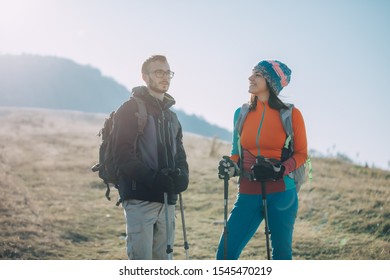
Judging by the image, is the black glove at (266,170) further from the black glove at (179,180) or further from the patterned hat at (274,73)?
the patterned hat at (274,73)

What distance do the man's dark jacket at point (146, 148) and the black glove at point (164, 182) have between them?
0.03 meters

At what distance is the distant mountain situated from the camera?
139 metres

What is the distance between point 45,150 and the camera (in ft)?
65.0

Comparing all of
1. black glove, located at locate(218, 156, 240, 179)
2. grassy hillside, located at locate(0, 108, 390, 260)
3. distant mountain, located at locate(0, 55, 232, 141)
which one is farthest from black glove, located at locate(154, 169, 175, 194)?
distant mountain, located at locate(0, 55, 232, 141)

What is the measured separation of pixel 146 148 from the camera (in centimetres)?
454

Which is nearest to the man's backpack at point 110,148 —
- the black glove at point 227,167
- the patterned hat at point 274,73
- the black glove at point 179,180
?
the black glove at point 179,180

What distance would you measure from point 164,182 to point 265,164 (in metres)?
0.97

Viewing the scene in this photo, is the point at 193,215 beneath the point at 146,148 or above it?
beneath

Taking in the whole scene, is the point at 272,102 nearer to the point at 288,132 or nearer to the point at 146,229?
the point at 288,132

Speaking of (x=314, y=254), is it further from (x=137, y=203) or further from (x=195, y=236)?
(x=137, y=203)

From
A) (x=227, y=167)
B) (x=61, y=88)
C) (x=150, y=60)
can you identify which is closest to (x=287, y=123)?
(x=227, y=167)

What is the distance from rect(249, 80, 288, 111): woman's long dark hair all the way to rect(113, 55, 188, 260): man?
32.4 inches
